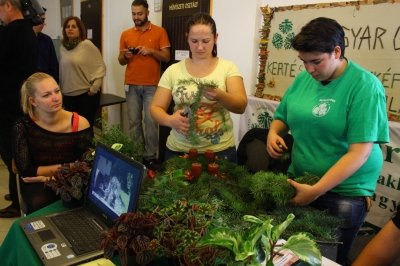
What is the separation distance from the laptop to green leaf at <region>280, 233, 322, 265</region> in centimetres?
48

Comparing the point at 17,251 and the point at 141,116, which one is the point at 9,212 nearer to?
the point at 141,116

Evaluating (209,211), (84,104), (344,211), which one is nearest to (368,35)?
(344,211)

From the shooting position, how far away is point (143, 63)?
376 centimetres

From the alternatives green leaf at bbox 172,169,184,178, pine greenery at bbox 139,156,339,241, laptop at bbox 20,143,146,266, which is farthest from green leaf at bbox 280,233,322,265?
green leaf at bbox 172,169,184,178

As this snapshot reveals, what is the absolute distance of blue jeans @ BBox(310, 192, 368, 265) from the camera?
1.33 m

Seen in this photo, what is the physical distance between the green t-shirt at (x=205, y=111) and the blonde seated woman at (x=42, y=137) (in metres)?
0.53

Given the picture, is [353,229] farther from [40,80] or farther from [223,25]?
[223,25]

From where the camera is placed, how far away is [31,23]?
253 cm

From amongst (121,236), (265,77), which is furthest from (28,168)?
(265,77)

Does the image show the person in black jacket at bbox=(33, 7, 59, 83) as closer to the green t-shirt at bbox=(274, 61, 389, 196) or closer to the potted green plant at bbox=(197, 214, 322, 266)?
the green t-shirt at bbox=(274, 61, 389, 196)

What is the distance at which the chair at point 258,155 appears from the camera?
171cm

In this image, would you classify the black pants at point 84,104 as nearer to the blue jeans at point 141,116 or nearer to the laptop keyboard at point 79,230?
the blue jeans at point 141,116

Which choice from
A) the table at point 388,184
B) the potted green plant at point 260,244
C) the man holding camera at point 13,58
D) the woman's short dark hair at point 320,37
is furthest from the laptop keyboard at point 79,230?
the table at point 388,184

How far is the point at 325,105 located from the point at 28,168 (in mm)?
1406
